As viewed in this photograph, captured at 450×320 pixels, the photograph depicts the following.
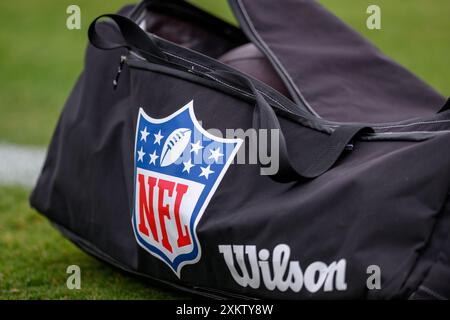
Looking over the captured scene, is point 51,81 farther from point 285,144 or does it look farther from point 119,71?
point 285,144

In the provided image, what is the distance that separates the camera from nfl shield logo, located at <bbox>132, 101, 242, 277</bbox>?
1877mm

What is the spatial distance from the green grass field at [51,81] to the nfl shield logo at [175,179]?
0.95 ft

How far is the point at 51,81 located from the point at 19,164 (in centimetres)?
182

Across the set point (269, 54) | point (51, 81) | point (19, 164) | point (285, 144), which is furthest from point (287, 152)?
point (51, 81)

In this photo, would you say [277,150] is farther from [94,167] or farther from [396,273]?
[94,167]

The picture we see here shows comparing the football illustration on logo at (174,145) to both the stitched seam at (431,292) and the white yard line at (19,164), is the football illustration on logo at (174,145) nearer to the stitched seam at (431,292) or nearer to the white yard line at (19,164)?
the stitched seam at (431,292)

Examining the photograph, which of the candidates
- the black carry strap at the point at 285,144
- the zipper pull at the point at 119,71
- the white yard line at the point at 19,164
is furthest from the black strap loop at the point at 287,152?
the white yard line at the point at 19,164

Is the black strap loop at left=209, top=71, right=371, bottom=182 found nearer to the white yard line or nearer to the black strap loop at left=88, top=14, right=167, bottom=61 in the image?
the black strap loop at left=88, top=14, right=167, bottom=61

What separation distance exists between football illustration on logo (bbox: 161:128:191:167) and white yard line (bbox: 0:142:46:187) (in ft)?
5.48

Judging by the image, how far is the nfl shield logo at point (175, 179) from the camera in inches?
73.9

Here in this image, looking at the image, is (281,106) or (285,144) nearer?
(285,144)

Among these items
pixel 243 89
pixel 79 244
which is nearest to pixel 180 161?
pixel 243 89

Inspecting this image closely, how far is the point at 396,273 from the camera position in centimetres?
157

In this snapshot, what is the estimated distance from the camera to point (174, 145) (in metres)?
1.96
